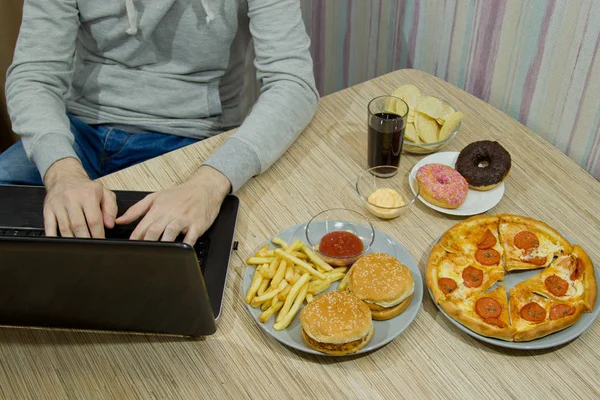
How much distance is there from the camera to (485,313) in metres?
1.14

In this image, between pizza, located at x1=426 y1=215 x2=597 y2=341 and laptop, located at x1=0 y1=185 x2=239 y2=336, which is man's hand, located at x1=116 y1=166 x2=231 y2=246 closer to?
laptop, located at x1=0 y1=185 x2=239 y2=336

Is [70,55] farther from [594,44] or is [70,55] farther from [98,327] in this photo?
[594,44]

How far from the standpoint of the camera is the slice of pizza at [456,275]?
46.4 inches

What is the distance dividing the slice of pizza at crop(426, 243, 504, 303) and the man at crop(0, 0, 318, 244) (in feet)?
1.63

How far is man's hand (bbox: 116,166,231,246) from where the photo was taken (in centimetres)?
126

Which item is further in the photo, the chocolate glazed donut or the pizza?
the chocolate glazed donut

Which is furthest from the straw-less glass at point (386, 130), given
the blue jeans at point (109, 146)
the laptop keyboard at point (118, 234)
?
the blue jeans at point (109, 146)

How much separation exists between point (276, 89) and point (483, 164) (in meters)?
0.58

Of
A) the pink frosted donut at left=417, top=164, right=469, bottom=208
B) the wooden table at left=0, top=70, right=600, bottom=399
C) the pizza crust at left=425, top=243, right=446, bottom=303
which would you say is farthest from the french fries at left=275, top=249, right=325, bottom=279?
the pink frosted donut at left=417, top=164, right=469, bottom=208

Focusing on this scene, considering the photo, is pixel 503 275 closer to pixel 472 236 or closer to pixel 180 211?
pixel 472 236

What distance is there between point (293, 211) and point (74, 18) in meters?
0.85

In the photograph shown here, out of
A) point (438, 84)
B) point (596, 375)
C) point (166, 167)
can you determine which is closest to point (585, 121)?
point (438, 84)

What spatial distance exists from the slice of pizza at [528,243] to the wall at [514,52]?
1.28 ft

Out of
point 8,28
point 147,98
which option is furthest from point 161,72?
point 8,28
